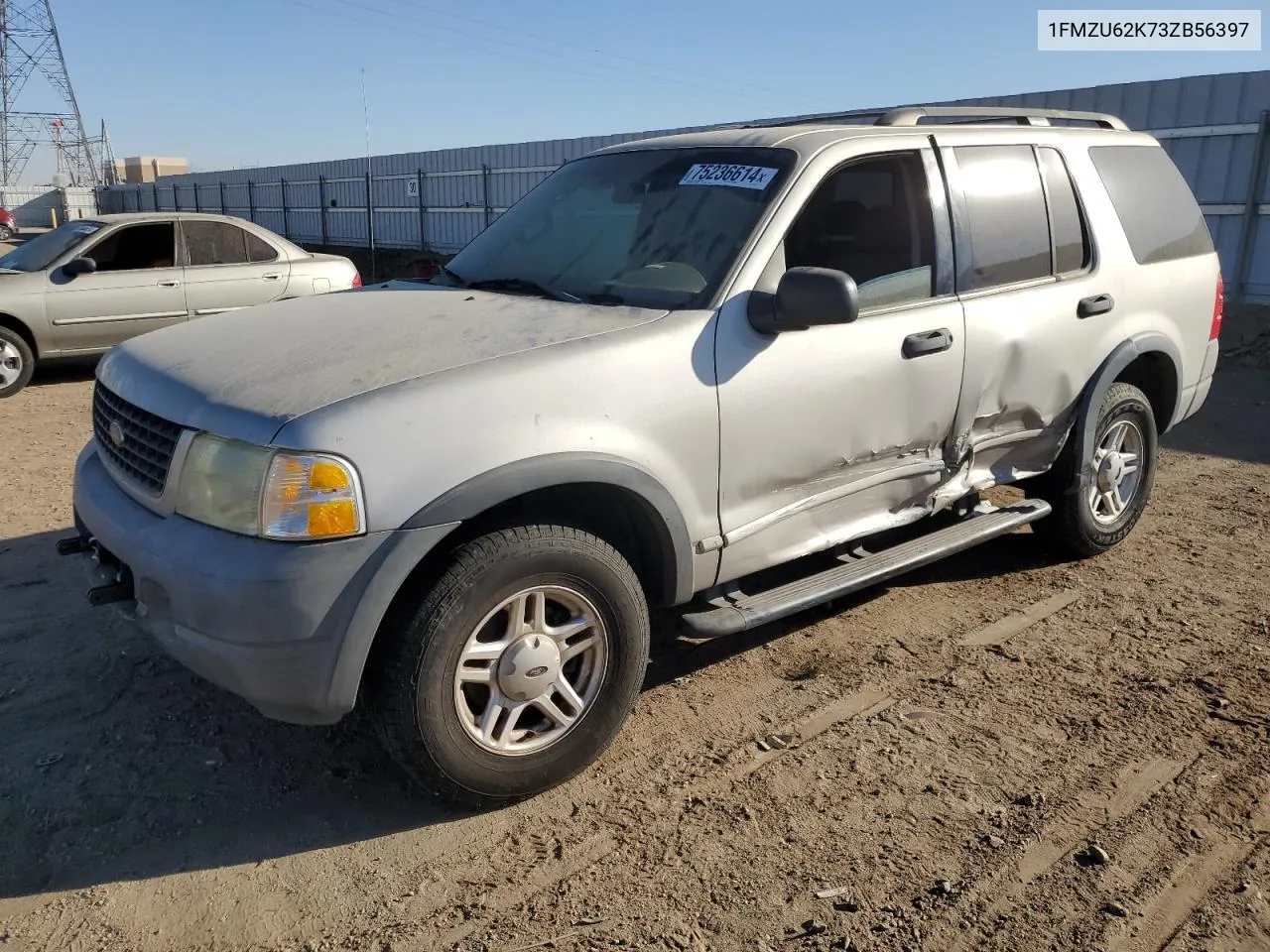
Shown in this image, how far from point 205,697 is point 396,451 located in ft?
5.37

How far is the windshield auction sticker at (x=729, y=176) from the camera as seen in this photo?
3.69 metres

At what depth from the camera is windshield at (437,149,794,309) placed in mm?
3562

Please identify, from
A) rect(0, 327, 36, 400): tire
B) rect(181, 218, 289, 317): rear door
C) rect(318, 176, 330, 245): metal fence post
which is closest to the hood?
rect(0, 327, 36, 400): tire

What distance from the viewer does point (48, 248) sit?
9.66 meters

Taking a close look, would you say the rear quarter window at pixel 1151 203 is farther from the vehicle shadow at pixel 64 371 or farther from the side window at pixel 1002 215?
the vehicle shadow at pixel 64 371

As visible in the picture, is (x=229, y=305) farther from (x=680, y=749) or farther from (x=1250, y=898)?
(x=1250, y=898)

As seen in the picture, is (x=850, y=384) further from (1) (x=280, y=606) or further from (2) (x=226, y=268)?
(2) (x=226, y=268)

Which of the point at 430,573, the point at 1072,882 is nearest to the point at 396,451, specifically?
the point at 430,573

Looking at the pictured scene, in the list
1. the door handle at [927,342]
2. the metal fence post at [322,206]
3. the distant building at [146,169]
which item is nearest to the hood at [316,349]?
the door handle at [927,342]

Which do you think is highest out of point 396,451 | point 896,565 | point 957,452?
point 396,451

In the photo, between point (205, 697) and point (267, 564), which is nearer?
point (267, 564)

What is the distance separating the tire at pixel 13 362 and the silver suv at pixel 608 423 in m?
6.37

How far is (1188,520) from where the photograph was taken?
5883 millimetres

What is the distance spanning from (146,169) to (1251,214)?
69044mm
